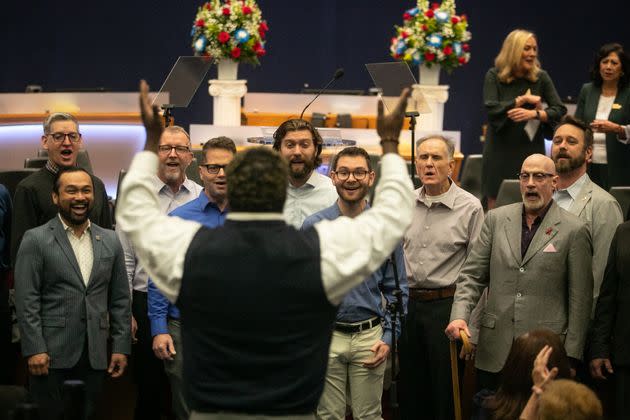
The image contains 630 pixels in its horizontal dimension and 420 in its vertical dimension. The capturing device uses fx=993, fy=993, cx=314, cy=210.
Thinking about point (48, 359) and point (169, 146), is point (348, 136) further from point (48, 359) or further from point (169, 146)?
point (48, 359)

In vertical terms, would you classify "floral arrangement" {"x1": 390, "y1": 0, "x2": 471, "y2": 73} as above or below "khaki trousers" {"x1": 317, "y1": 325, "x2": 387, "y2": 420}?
above

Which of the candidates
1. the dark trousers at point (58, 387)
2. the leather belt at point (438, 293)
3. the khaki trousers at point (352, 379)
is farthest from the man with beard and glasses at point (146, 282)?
the leather belt at point (438, 293)

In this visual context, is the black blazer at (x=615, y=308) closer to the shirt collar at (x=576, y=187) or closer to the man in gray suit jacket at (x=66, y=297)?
the shirt collar at (x=576, y=187)

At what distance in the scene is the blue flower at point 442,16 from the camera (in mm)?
7493

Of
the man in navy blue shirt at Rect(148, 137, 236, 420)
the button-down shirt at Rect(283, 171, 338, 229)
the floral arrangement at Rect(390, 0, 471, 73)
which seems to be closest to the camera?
the man in navy blue shirt at Rect(148, 137, 236, 420)

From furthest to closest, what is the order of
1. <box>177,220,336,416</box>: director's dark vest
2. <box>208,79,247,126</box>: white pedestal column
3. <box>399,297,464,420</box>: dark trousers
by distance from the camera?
<box>208,79,247,126</box>: white pedestal column, <box>399,297,464,420</box>: dark trousers, <box>177,220,336,416</box>: director's dark vest

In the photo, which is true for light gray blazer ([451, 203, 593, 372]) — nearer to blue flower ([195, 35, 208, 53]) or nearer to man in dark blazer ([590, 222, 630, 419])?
man in dark blazer ([590, 222, 630, 419])

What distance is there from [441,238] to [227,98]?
3.73 meters

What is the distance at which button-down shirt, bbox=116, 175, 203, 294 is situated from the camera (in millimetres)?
4434

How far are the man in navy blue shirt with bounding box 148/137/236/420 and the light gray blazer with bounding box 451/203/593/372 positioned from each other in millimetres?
1070

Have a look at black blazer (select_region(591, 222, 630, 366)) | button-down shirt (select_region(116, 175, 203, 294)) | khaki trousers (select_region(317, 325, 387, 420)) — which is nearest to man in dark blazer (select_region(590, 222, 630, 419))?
black blazer (select_region(591, 222, 630, 366))

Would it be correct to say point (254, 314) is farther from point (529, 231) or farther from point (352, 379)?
point (529, 231)

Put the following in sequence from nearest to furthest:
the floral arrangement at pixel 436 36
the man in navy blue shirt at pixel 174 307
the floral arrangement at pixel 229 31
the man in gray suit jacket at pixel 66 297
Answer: the man in gray suit jacket at pixel 66 297 < the man in navy blue shirt at pixel 174 307 < the floral arrangement at pixel 229 31 < the floral arrangement at pixel 436 36

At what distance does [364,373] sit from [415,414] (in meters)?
0.77
